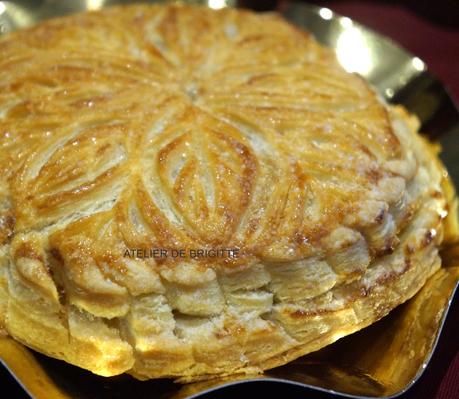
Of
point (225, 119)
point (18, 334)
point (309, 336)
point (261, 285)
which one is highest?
point (225, 119)

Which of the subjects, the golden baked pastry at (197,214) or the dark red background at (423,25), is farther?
the dark red background at (423,25)

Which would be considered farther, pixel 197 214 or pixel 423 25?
pixel 423 25

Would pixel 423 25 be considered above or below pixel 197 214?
below

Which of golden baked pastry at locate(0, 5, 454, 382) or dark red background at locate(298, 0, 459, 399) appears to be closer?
golden baked pastry at locate(0, 5, 454, 382)

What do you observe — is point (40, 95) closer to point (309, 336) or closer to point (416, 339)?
point (309, 336)

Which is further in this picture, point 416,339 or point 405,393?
point 416,339

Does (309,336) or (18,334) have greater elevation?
(309,336)

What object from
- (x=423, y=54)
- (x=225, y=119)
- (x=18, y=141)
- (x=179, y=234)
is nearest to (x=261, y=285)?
(x=179, y=234)

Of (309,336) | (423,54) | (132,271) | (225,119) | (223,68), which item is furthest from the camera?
(423,54)
